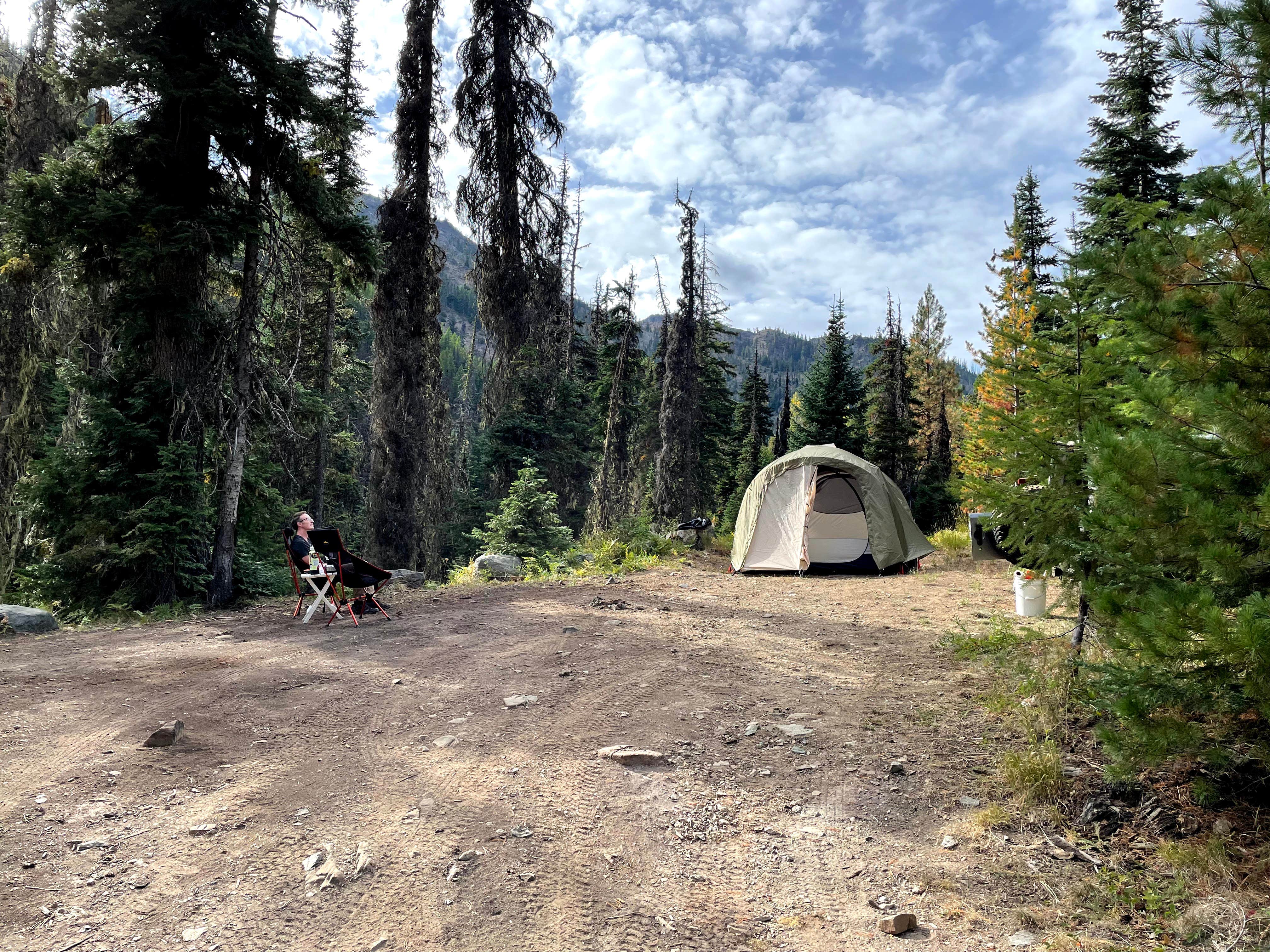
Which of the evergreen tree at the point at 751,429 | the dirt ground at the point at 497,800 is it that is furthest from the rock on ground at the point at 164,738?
the evergreen tree at the point at 751,429

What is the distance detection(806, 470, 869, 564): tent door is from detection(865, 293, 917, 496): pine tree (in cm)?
1221

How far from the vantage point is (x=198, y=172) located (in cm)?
845

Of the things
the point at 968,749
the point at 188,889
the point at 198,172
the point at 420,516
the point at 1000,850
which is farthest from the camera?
the point at 420,516

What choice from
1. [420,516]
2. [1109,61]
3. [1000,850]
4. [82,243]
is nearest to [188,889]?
[1000,850]

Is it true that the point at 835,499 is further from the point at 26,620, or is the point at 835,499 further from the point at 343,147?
the point at 26,620

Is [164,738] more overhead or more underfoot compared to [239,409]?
more underfoot

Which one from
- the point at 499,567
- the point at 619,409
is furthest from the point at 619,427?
the point at 499,567

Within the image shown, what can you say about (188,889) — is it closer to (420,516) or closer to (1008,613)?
(1008,613)

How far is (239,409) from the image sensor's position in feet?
A: 28.7

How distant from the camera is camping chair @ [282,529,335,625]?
25.0 ft

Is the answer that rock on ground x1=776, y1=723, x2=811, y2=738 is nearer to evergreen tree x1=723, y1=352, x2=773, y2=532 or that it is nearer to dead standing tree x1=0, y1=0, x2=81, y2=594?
dead standing tree x1=0, y1=0, x2=81, y2=594

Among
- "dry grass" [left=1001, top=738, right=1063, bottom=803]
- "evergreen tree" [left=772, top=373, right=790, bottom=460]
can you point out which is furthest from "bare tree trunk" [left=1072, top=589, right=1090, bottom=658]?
"evergreen tree" [left=772, top=373, right=790, bottom=460]

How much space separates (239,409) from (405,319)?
414 cm

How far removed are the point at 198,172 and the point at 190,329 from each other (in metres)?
1.95
